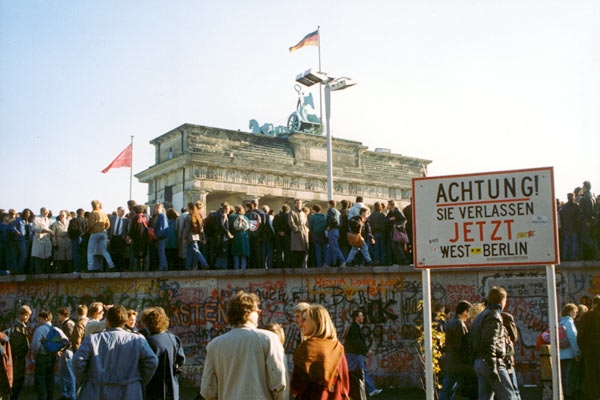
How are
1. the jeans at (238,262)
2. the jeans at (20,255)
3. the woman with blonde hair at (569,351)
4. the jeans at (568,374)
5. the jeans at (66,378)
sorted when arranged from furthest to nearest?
the jeans at (20,255) < the jeans at (238,262) < the jeans at (568,374) < the woman with blonde hair at (569,351) < the jeans at (66,378)

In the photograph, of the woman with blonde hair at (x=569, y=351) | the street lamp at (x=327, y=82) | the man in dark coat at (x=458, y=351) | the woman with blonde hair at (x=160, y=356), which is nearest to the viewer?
the woman with blonde hair at (x=160, y=356)

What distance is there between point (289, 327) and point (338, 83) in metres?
10.3

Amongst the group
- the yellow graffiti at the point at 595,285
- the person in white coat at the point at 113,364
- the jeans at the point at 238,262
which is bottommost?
the person in white coat at the point at 113,364

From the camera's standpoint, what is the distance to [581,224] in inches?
655

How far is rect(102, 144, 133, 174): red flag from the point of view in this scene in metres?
35.8

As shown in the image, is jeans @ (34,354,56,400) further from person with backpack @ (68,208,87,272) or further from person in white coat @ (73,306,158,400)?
person with backpack @ (68,208,87,272)

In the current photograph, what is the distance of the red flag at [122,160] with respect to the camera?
117 feet

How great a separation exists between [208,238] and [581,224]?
8.45 m

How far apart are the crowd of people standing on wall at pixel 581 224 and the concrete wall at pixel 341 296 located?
0.50 meters

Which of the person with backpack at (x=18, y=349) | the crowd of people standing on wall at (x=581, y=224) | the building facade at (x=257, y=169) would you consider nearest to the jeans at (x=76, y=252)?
the person with backpack at (x=18, y=349)

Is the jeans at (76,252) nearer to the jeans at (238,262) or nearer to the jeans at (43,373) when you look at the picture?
the jeans at (238,262)

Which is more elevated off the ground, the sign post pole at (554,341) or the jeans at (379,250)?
the jeans at (379,250)

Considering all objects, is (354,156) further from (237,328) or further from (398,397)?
(237,328)

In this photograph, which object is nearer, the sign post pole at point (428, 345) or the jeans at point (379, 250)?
the sign post pole at point (428, 345)
